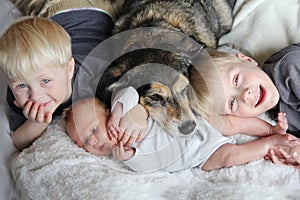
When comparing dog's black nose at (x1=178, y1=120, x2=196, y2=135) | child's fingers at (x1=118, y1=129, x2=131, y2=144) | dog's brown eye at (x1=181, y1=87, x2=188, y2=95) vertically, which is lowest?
child's fingers at (x1=118, y1=129, x2=131, y2=144)

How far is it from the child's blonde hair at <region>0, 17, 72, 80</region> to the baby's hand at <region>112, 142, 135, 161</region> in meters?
0.26

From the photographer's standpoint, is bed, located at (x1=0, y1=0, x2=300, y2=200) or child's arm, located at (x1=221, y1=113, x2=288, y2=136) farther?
child's arm, located at (x1=221, y1=113, x2=288, y2=136)

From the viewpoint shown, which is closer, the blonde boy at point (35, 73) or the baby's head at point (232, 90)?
the blonde boy at point (35, 73)

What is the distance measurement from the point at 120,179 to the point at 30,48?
1.29 feet

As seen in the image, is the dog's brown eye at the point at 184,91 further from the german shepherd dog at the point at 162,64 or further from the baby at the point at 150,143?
the baby at the point at 150,143

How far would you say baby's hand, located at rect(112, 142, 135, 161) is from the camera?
1278 mm

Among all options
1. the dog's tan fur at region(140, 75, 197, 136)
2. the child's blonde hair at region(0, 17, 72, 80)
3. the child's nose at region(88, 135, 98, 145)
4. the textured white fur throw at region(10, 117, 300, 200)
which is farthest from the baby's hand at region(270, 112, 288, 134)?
the child's blonde hair at region(0, 17, 72, 80)

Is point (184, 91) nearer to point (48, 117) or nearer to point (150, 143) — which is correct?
point (150, 143)

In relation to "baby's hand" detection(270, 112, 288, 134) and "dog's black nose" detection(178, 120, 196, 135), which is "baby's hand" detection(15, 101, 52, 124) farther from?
"baby's hand" detection(270, 112, 288, 134)

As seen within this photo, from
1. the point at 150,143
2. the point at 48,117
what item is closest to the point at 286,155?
the point at 150,143

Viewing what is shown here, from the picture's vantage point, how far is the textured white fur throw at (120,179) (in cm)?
119

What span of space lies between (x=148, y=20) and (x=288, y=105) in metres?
0.53

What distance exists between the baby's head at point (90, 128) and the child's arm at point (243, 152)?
269mm

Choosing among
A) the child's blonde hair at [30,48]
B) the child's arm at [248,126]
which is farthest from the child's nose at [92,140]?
the child's arm at [248,126]
